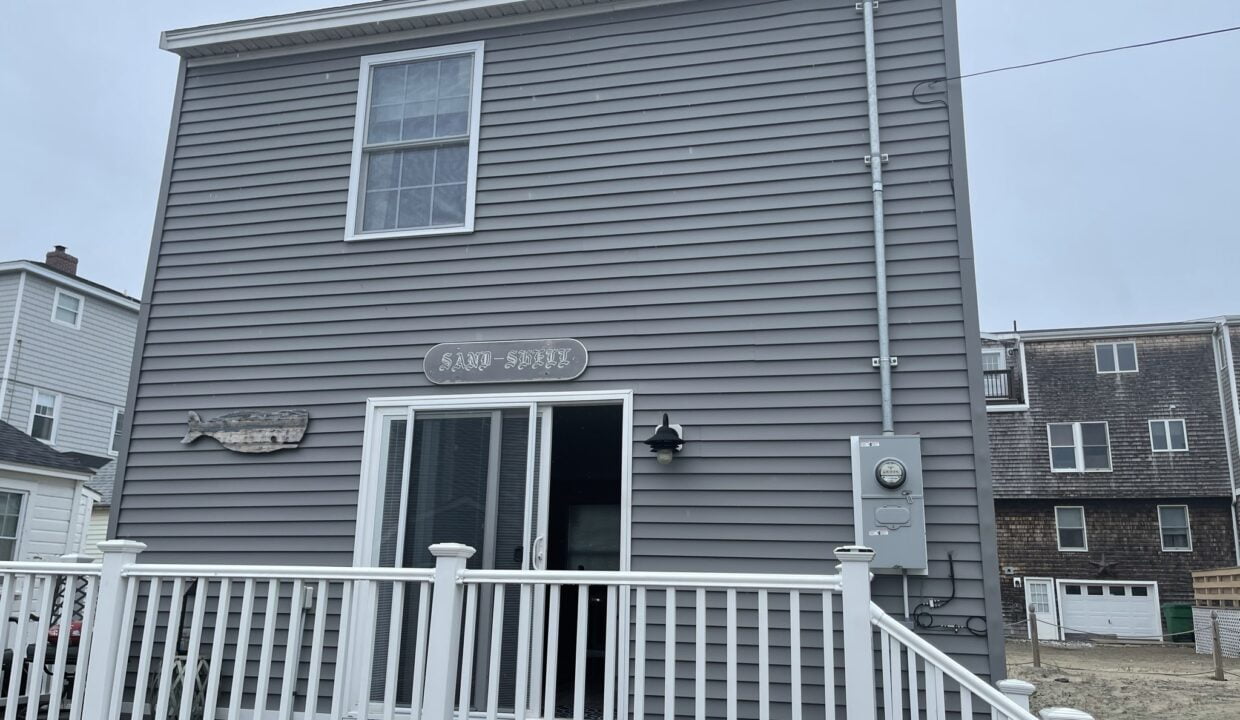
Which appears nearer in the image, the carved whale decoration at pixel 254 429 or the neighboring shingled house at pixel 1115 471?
the carved whale decoration at pixel 254 429

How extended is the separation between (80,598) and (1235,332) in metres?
22.1

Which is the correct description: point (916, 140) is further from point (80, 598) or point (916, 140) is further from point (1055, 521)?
point (1055, 521)

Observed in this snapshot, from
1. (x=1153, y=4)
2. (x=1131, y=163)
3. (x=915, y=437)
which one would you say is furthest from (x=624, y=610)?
(x=1131, y=163)

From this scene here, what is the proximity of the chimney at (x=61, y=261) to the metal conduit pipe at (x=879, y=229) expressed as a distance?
18196mm

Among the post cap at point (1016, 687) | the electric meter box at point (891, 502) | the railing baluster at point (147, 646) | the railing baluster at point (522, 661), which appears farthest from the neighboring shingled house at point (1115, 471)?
the railing baluster at point (147, 646)

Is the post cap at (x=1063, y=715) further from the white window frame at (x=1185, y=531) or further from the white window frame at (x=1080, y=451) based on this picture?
the white window frame at (x=1185, y=531)

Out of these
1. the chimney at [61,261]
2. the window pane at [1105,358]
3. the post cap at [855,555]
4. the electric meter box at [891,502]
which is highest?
the chimney at [61,261]

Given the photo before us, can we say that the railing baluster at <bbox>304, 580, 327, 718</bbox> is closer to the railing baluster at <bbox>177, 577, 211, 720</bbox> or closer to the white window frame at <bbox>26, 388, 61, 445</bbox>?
the railing baluster at <bbox>177, 577, 211, 720</bbox>

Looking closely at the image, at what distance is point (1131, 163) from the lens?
1489 inches

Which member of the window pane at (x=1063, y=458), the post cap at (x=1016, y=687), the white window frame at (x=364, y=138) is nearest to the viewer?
the post cap at (x=1016, y=687)

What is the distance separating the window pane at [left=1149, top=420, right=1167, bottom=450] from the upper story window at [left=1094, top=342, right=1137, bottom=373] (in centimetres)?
133

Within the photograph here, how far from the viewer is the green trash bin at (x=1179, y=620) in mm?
17906

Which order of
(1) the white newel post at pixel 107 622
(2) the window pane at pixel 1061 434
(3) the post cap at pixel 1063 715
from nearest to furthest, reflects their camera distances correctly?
(3) the post cap at pixel 1063 715 → (1) the white newel post at pixel 107 622 → (2) the window pane at pixel 1061 434

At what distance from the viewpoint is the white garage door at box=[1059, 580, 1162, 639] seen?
18469mm
